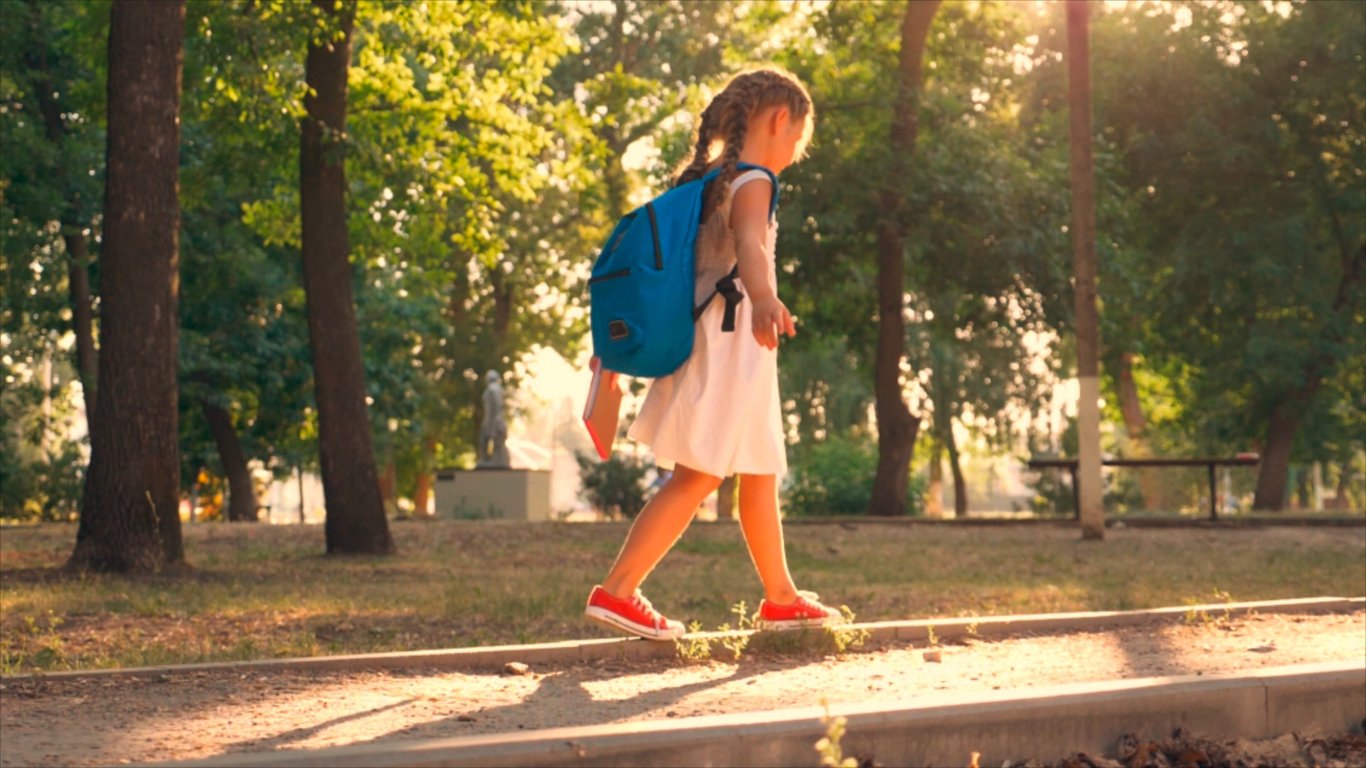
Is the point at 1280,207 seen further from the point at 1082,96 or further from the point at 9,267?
the point at 9,267

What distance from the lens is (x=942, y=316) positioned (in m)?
31.6

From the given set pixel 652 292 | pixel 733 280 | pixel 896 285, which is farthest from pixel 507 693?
pixel 896 285

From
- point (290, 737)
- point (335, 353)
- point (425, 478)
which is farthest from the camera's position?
point (425, 478)

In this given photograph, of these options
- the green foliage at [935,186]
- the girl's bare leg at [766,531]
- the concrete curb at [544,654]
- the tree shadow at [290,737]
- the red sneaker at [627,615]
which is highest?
the green foliage at [935,186]

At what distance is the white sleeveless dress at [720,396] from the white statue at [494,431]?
25047 mm

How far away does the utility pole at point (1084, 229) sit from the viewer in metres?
17.0

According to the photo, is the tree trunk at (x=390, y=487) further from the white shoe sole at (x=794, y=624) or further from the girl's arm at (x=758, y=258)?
the girl's arm at (x=758, y=258)

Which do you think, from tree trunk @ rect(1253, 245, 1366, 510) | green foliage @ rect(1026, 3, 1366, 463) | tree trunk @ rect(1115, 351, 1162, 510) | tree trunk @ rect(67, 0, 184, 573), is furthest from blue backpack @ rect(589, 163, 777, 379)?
tree trunk @ rect(1115, 351, 1162, 510)

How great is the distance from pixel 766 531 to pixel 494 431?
1003 inches

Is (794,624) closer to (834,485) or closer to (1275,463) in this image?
(834,485)

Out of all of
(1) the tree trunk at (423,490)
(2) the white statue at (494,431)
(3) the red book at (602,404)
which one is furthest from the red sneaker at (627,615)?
(1) the tree trunk at (423,490)

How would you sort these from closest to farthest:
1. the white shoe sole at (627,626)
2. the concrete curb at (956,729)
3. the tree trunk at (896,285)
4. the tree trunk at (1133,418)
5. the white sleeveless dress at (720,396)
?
1. the concrete curb at (956,729)
2. the white sleeveless dress at (720,396)
3. the white shoe sole at (627,626)
4. the tree trunk at (896,285)
5. the tree trunk at (1133,418)

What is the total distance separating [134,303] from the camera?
467 inches

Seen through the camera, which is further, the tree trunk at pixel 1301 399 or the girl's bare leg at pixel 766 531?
the tree trunk at pixel 1301 399
